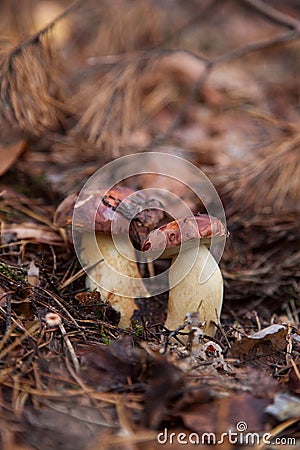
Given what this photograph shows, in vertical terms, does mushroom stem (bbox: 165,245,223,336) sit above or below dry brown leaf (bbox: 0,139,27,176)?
below

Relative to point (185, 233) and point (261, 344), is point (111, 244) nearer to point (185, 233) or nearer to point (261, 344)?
point (185, 233)

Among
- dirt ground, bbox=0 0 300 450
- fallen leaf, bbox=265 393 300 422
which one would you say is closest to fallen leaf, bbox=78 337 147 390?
dirt ground, bbox=0 0 300 450

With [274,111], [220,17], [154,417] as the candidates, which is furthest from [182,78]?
[154,417]

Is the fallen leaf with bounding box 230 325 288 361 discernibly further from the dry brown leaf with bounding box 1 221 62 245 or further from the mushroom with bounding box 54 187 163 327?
the dry brown leaf with bounding box 1 221 62 245

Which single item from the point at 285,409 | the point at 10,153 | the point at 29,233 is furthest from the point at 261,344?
the point at 10,153

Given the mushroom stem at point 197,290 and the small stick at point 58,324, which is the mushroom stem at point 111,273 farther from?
the small stick at point 58,324

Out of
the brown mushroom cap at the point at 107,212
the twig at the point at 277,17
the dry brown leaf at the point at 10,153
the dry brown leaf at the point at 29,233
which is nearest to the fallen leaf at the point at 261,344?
the brown mushroom cap at the point at 107,212

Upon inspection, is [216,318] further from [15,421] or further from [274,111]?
[274,111]

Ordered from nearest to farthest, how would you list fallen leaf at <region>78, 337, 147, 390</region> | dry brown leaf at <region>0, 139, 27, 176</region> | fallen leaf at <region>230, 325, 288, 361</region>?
fallen leaf at <region>78, 337, 147, 390</region> → fallen leaf at <region>230, 325, 288, 361</region> → dry brown leaf at <region>0, 139, 27, 176</region>
